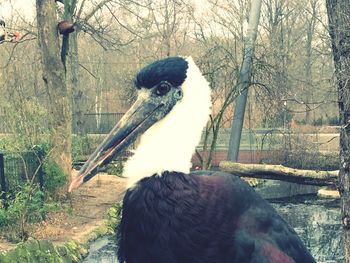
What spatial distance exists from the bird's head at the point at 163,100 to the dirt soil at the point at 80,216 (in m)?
6.21

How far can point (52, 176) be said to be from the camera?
13711 millimetres

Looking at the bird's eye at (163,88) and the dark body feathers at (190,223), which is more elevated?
the bird's eye at (163,88)

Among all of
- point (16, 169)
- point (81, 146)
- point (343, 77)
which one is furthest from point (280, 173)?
point (81, 146)

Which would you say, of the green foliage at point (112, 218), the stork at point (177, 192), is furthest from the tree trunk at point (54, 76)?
the stork at point (177, 192)

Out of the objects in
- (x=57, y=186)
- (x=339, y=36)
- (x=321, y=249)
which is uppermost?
(x=339, y=36)

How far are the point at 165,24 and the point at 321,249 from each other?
15.4m

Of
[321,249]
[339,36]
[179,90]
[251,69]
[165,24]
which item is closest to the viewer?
[179,90]

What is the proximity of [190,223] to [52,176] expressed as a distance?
11.5 m

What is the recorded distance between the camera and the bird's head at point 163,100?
9.34 ft

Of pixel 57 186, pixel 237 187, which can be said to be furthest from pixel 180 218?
pixel 57 186

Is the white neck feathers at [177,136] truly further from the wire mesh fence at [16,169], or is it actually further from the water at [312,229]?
the wire mesh fence at [16,169]

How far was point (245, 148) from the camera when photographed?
2198 centimetres

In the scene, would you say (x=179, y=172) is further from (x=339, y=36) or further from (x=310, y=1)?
(x=310, y=1)

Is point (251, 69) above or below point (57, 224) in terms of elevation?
above
